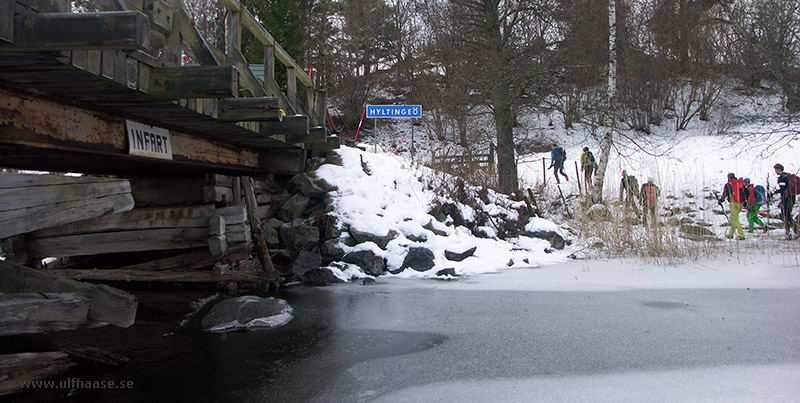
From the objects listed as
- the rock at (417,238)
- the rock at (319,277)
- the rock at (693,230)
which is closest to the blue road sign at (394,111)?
the rock at (417,238)

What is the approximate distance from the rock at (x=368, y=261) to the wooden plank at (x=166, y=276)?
1.35 metres

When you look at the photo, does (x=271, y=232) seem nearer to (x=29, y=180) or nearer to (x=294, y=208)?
(x=294, y=208)

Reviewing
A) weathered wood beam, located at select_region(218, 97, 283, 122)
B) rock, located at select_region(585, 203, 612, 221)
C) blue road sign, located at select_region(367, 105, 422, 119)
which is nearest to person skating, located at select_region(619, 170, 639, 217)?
rock, located at select_region(585, 203, 612, 221)

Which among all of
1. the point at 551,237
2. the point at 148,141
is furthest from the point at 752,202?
the point at 148,141

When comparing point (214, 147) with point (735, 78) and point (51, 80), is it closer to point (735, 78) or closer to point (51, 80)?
point (51, 80)

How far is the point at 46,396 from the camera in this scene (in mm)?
Result: 3795

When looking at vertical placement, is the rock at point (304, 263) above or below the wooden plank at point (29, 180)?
below

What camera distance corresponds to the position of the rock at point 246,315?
223 inches

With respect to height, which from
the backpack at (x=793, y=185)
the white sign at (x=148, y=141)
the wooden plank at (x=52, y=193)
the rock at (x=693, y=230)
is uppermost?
the white sign at (x=148, y=141)

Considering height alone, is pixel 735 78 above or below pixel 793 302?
above

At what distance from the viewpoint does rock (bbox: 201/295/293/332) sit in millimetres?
5668

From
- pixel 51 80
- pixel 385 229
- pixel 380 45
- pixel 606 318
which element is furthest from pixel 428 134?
pixel 51 80

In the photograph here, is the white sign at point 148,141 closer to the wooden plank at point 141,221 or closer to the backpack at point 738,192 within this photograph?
the wooden plank at point 141,221

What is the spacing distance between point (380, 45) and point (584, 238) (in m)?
20.6
